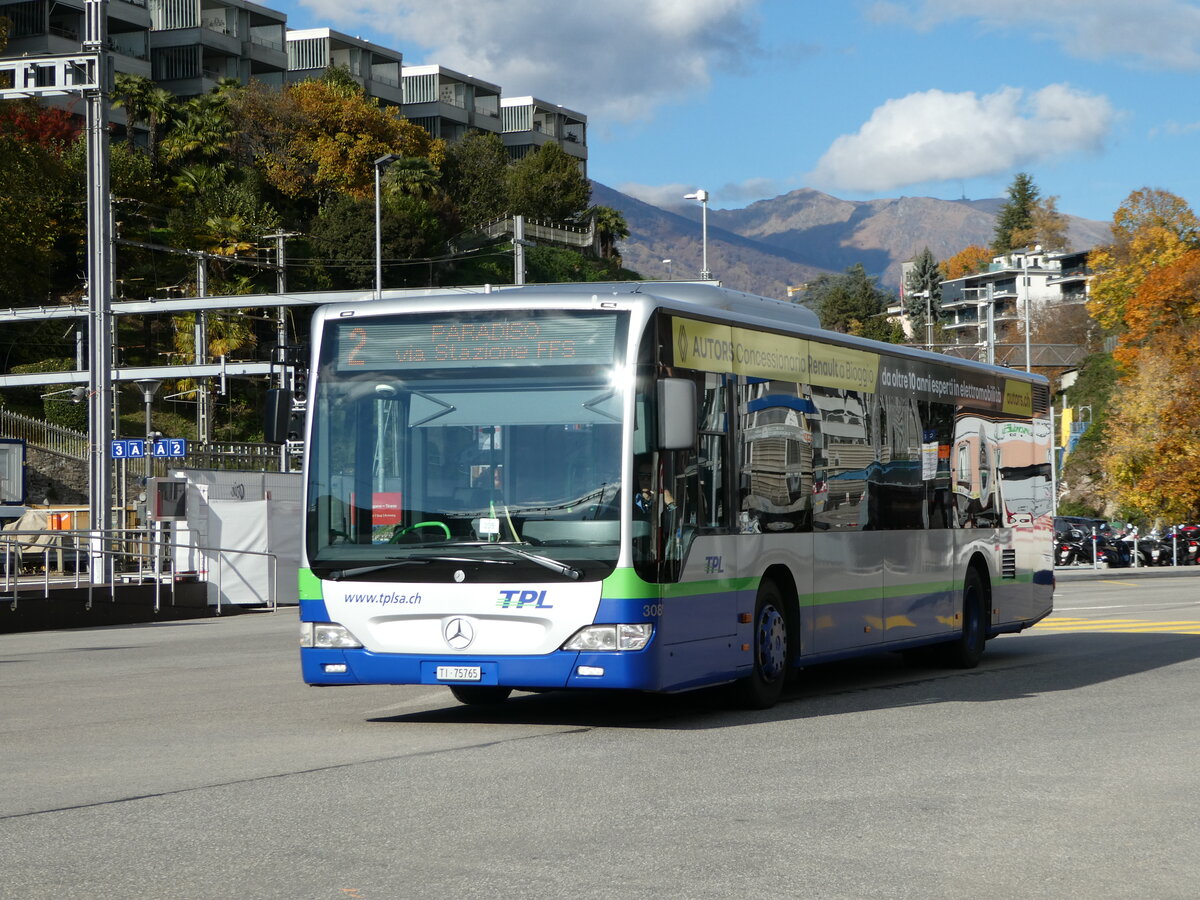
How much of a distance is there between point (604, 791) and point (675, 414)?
309 centimetres

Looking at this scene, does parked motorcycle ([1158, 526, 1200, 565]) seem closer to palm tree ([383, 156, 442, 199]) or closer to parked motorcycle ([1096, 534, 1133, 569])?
parked motorcycle ([1096, 534, 1133, 569])

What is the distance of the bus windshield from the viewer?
11.2 meters

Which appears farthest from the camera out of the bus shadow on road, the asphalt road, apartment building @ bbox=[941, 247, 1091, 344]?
apartment building @ bbox=[941, 247, 1091, 344]

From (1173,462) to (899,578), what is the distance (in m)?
50.0

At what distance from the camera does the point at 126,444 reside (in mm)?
33156

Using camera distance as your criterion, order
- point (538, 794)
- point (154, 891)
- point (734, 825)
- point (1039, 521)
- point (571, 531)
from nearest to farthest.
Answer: point (154, 891) < point (734, 825) < point (538, 794) < point (571, 531) < point (1039, 521)

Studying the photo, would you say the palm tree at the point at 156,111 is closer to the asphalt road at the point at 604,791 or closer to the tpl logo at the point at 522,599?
the asphalt road at the point at 604,791

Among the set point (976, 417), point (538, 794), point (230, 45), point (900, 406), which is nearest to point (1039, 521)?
point (976, 417)

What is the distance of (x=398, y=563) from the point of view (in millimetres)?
11500

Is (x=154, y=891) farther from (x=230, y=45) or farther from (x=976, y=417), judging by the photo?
(x=230, y=45)

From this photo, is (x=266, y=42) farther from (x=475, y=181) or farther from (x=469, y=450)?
(x=469, y=450)

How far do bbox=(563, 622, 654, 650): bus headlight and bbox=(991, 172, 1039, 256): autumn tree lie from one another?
16670 cm

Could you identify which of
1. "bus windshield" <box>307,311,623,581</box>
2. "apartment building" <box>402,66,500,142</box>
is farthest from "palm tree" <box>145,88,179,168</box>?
"bus windshield" <box>307,311,623,581</box>

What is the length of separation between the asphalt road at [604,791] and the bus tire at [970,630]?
1.17 metres
